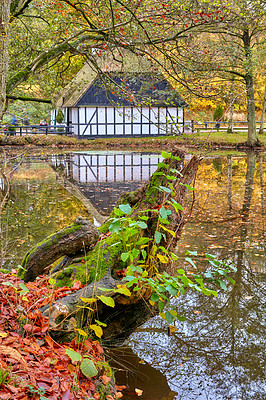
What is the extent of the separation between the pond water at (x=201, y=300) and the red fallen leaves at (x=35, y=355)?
63cm

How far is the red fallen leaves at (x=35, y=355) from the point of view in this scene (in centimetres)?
239

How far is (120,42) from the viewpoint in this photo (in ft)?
20.5

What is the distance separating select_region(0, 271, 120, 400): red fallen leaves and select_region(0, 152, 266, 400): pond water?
626mm

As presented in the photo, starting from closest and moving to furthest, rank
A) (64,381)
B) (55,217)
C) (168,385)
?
(64,381) → (168,385) → (55,217)

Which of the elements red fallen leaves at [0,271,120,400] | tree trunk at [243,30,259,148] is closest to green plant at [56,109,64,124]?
tree trunk at [243,30,259,148]

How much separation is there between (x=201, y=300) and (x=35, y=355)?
2.69 meters

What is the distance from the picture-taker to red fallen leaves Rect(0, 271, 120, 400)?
7.84 ft

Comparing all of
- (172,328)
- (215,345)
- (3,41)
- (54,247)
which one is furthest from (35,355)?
(3,41)

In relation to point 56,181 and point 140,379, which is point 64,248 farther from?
point 56,181

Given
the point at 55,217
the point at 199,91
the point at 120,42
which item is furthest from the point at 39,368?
the point at 55,217

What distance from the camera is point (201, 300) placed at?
Answer: 16.3 feet

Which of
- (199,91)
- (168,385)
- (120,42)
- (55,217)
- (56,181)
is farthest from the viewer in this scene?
→ (56,181)

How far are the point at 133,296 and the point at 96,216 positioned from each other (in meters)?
5.79

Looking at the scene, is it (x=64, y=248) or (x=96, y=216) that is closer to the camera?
(x=64, y=248)
